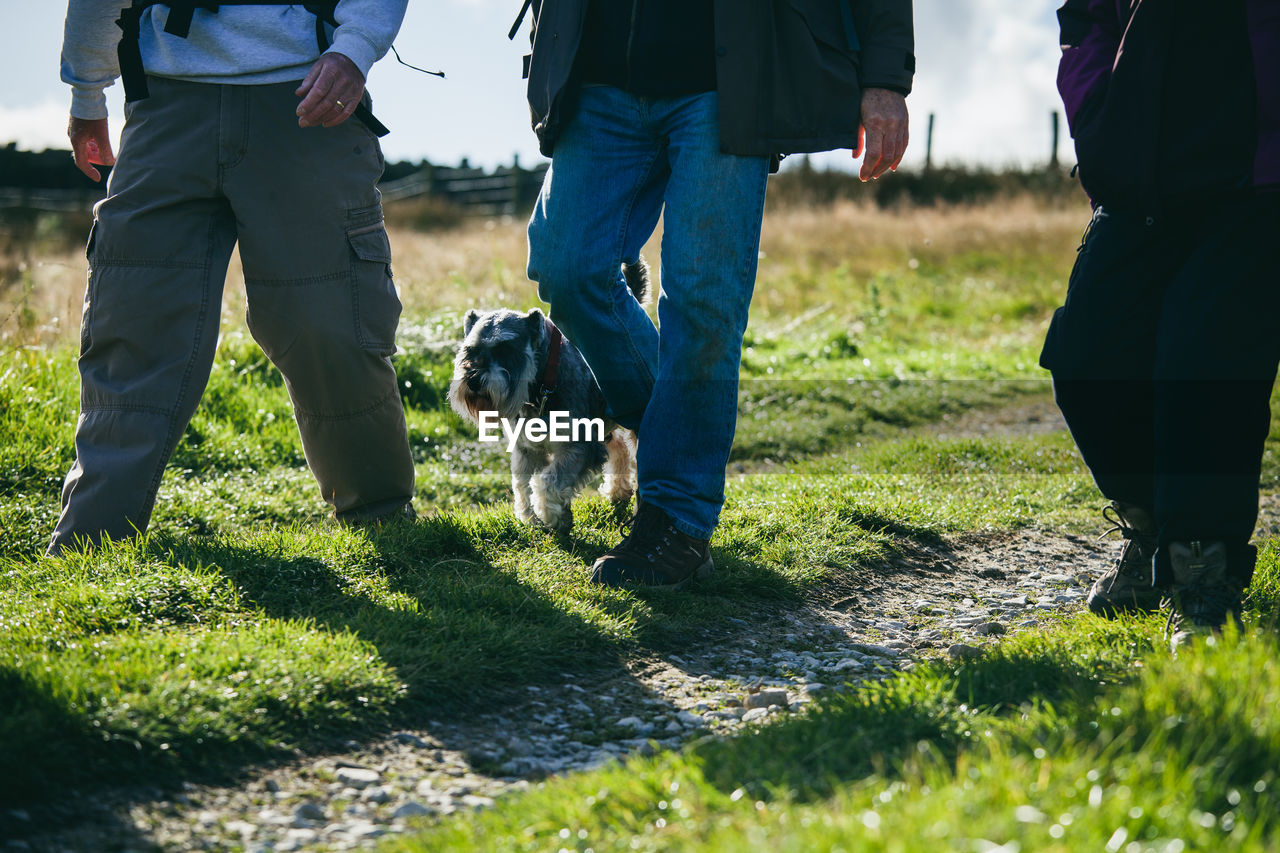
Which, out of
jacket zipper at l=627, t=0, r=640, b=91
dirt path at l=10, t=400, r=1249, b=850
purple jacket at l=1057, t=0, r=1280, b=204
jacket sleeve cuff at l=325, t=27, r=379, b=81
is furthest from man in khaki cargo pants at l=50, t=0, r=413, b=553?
purple jacket at l=1057, t=0, r=1280, b=204

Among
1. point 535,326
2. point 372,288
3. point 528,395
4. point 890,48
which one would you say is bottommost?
point 528,395

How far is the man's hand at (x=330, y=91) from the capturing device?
11.8 ft

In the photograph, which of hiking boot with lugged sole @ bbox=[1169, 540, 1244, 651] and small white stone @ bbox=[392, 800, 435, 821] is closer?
small white stone @ bbox=[392, 800, 435, 821]

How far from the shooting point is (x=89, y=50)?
3.95 metres

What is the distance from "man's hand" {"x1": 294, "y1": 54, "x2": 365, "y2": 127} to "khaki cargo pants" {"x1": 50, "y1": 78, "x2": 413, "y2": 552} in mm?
219

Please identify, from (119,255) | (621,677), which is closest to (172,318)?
(119,255)

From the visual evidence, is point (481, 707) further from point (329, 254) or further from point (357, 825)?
point (329, 254)

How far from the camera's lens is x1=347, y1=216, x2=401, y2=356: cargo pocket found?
3.94 m

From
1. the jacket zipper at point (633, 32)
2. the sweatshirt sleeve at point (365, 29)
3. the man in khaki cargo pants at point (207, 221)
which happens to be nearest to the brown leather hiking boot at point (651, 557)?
the man in khaki cargo pants at point (207, 221)

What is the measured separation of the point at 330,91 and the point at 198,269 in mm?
Result: 816

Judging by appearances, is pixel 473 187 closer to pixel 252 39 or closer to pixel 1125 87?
pixel 252 39

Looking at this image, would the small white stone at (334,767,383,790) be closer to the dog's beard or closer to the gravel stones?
the gravel stones

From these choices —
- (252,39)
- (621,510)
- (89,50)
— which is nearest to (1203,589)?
(621,510)

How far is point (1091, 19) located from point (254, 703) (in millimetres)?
3182
